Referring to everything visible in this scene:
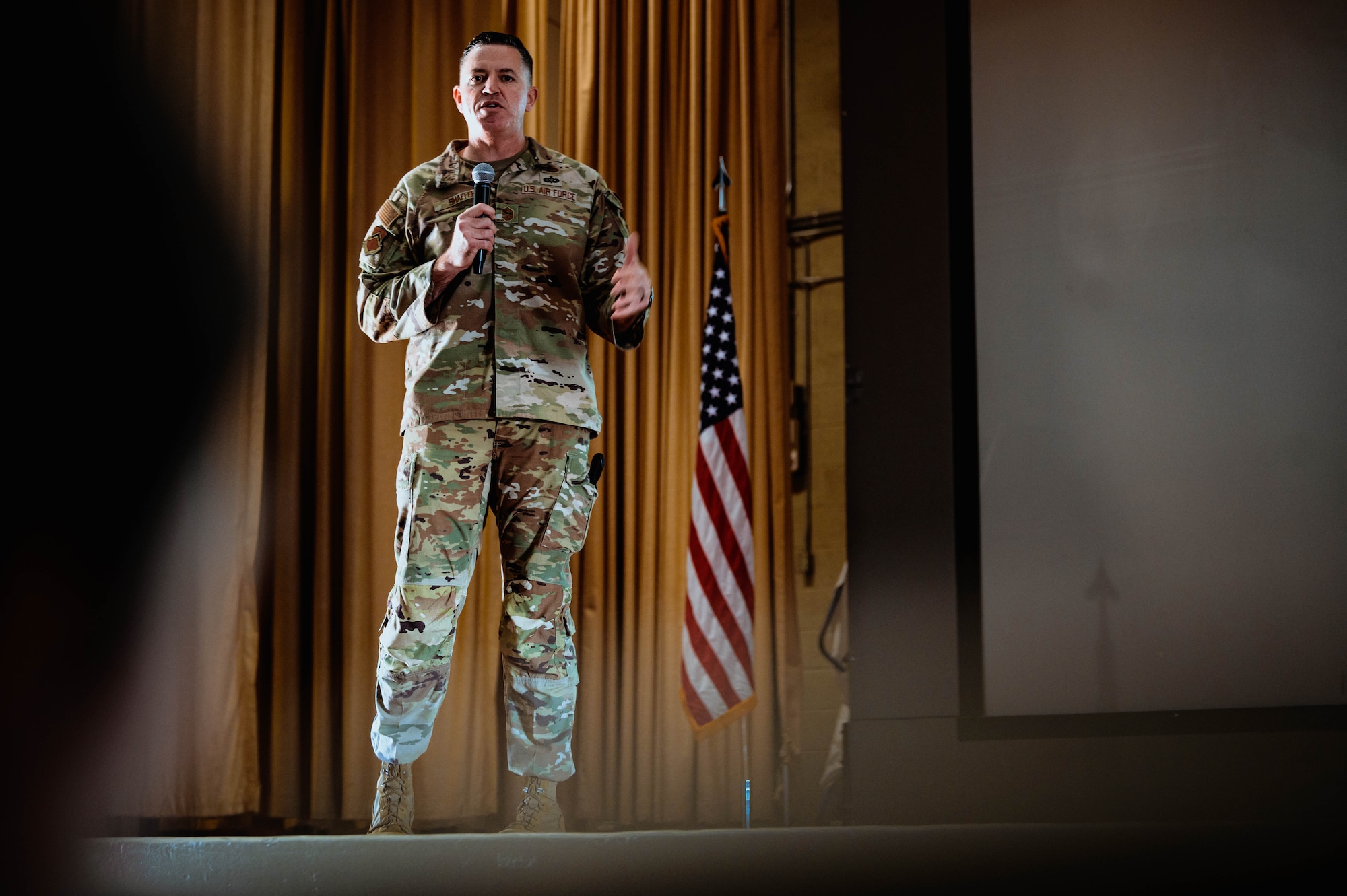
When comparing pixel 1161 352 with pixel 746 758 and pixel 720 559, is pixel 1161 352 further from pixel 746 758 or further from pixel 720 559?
pixel 746 758

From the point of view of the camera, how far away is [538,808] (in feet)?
6.68

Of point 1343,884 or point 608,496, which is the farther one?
point 608,496

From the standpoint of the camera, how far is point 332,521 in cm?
347

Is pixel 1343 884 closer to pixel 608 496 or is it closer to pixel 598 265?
pixel 598 265

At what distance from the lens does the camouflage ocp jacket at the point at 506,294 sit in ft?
6.83

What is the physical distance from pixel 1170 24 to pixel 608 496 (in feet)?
6.10

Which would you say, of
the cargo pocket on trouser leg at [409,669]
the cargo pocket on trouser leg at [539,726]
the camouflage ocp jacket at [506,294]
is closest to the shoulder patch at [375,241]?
the camouflage ocp jacket at [506,294]

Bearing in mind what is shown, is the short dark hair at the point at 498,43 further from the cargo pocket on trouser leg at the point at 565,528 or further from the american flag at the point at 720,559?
the american flag at the point at 720,559

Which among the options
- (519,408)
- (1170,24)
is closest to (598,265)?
(519,408)

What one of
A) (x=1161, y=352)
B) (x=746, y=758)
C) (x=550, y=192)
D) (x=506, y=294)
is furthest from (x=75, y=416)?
(x=746, y=758)

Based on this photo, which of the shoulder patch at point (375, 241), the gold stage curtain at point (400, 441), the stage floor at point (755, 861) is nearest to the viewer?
the stage floor at point (755, 861)

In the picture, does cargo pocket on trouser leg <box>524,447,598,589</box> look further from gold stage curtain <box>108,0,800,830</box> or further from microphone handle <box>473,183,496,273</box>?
gold stage curtain <box>108,0,800,830</box>

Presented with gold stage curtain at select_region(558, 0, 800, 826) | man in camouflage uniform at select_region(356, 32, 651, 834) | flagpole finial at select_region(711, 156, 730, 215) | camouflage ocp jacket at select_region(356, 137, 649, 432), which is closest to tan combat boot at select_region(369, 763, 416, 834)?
man in camouflage uniform at select_region(356, 32, 651, 834)

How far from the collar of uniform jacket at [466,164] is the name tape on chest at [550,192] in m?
0.04
